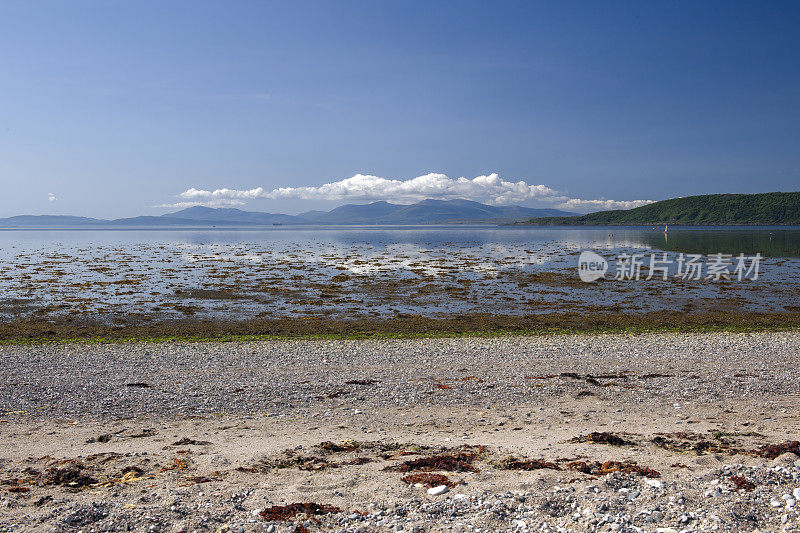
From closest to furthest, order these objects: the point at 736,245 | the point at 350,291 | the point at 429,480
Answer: the point at 429,480, the point at 350,291, the point at 736,245

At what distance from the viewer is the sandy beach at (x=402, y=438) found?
6219 millimetres

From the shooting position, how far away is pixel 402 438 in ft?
32.0

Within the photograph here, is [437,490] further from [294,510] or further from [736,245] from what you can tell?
[736,245]

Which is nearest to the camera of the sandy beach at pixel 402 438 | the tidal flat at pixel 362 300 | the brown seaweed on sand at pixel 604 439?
the sandy beach at pixel 402 438

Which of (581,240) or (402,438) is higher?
(581,240)

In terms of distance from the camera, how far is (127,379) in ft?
46.7

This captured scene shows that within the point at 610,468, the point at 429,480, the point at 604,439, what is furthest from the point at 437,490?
the point at 604,439

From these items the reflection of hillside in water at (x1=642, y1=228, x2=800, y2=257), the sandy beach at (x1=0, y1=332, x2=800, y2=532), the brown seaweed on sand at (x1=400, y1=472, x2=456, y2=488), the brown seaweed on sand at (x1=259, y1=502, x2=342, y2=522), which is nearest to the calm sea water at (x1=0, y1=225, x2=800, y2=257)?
the reflection of hillside in water at (x1=642, y1=228, x2=800, y2=257)

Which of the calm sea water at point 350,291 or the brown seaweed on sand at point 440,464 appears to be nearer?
the brown seaweed on sand at point 440,464

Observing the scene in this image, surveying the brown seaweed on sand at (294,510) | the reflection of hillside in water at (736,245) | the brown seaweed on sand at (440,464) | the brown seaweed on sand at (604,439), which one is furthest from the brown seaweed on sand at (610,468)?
the reflection of hillside in water at (736,245)

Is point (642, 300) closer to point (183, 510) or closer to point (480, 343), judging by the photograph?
point (480, 343)

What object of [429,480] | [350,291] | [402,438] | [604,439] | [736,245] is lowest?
[350,291]

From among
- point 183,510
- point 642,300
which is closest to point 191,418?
point 183,510

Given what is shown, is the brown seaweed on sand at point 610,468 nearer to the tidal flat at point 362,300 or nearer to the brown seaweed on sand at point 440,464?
the brown seaweed on sand at point 440,464
